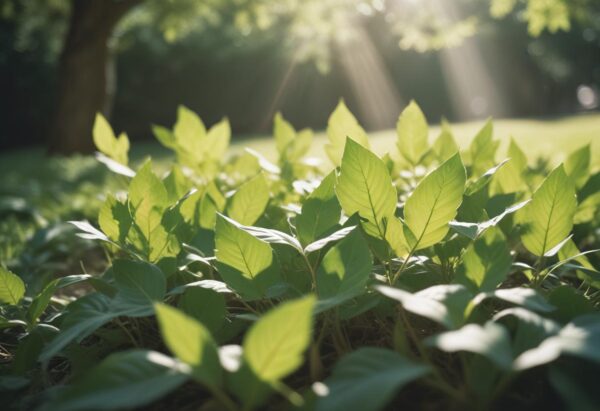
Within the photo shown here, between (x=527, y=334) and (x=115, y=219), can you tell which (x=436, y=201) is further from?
(x=115, y=219)

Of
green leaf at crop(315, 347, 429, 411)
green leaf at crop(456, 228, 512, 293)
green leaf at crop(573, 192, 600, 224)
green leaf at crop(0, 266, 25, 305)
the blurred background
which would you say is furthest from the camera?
the blurred background

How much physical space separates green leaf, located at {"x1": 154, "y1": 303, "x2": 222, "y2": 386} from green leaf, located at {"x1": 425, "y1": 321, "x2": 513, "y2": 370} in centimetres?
26

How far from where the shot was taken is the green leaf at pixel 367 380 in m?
0.59

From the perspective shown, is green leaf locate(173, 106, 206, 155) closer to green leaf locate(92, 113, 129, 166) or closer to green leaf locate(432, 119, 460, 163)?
green leaf locate(92, 113, 129, 166)

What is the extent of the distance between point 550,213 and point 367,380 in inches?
19.9

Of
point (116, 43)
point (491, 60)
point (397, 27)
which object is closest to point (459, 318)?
point (397, 27)

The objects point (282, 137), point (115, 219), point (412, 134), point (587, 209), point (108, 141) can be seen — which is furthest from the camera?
point (282, 137)

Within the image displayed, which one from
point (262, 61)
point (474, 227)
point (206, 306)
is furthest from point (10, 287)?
point (262, 61)

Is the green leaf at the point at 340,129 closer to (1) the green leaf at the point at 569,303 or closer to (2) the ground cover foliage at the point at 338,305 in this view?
(2) the ground cover foliage at the point at 338,305

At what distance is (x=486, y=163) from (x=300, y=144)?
65 centimetres

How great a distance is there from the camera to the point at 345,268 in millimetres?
867

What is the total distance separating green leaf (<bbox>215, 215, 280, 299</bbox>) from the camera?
896 millimetres

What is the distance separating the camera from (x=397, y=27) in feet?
35.5

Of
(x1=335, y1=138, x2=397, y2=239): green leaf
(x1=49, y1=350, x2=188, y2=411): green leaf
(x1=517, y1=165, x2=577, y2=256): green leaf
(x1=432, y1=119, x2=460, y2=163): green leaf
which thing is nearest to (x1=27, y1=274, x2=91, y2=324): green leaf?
(x1=49, y1=350, x2=188, y2=411): green leaf
